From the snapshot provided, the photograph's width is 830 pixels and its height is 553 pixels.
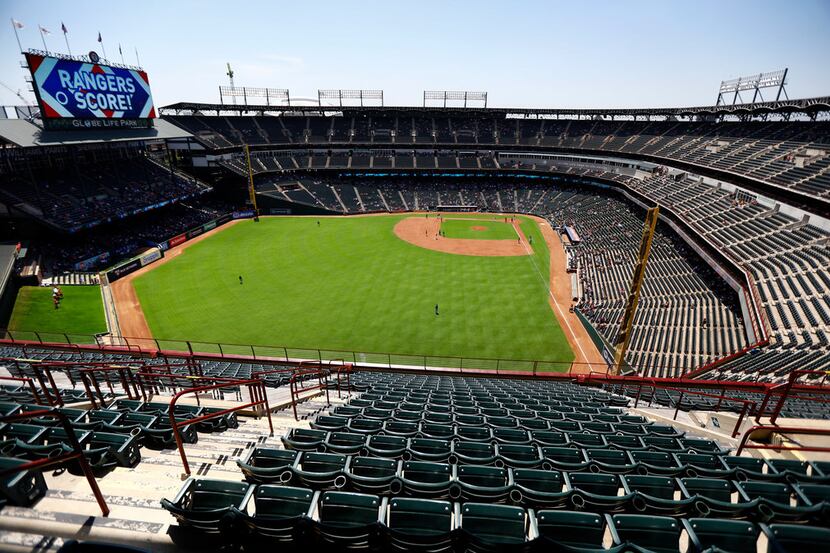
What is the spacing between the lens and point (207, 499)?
475 cm

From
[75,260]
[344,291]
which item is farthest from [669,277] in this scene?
[75,260]

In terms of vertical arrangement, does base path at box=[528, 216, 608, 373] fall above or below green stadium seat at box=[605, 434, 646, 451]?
below

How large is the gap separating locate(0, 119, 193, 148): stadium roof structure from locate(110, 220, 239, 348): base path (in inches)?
605

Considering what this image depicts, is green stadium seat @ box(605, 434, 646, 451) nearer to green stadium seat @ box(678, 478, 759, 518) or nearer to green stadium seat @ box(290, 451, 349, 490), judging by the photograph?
green stadium seat @ box(678, 478, 759, 518)

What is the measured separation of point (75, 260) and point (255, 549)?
47.8 metres

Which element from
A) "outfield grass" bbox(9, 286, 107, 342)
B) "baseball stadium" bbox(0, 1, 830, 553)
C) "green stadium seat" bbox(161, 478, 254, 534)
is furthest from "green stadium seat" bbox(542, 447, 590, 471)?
"outfield grass" bbox(9, 286, 107, 342)

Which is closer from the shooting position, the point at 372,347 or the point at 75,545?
the point at 75,545

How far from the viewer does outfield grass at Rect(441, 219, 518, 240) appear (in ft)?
181

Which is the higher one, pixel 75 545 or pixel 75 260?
pixel 75 545

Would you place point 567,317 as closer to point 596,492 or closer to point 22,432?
point 596,492

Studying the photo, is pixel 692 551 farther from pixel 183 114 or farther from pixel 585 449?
pixel 183 114

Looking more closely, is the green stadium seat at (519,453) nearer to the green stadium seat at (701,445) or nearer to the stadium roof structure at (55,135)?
the green stadium seat at (701,445)

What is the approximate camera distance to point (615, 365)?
22875 millimetres

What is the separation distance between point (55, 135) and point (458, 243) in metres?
48.3
